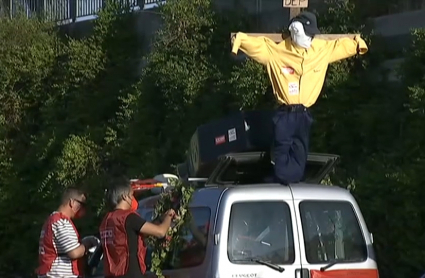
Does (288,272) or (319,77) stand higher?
(319,77)

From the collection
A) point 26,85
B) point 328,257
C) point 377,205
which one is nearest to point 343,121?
point 377,205

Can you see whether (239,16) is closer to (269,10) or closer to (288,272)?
(269,10)

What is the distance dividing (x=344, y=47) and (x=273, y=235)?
6.50 ft

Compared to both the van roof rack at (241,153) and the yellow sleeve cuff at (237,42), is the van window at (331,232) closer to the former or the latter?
the van roof rack at (241,153)

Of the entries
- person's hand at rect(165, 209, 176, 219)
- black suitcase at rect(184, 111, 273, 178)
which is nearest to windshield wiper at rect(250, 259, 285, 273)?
person's hand at rect(165, 209, 176, 219)

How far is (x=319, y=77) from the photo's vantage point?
26.2ft

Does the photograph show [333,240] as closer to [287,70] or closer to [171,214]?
[171,214]

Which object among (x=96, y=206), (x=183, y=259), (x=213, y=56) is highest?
(x=213, y=56)

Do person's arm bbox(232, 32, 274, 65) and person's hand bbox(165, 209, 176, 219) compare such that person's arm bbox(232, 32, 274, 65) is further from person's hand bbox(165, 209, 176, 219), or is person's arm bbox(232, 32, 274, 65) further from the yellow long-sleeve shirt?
person's hand bbox(165, 209, 176, 219)

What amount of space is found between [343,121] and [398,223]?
1.62 m

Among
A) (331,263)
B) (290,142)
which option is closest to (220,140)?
(290,142)

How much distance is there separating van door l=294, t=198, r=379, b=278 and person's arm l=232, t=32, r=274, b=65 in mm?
1436

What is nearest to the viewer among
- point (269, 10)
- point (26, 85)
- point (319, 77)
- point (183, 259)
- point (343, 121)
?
point (183, 259)

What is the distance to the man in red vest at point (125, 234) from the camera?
693 centimetres
